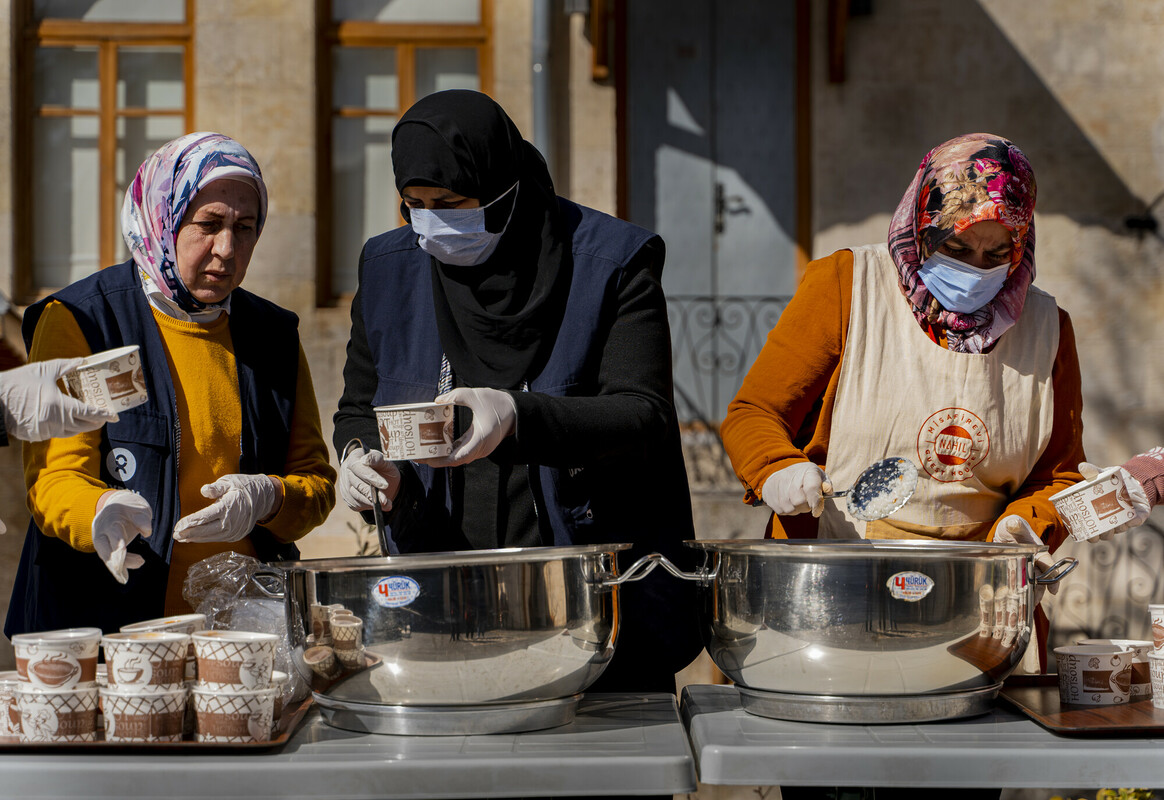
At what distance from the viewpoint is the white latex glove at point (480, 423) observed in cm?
197

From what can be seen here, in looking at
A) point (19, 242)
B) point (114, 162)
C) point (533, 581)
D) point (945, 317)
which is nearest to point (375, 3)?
point (114, 162)

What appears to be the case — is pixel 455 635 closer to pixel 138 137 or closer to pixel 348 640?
pixel 348 640

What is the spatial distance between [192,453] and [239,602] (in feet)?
1.44

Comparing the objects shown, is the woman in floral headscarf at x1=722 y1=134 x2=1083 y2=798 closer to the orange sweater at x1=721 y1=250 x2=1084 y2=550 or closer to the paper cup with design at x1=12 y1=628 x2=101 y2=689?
the orange sweater at x1=721 y1=250 x2=1084 y2=550

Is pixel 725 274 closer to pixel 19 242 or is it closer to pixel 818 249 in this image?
pixel 818 249

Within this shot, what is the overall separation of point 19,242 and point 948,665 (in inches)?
263

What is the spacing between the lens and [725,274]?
7.26 metres

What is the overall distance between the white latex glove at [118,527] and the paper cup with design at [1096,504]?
1631 mm

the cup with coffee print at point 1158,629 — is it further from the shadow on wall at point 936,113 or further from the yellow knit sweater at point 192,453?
the shadow on wall at point 936,113

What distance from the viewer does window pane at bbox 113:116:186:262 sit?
23.2ft

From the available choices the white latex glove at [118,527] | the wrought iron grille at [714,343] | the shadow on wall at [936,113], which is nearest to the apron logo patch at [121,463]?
the white latex glove at [118,527]

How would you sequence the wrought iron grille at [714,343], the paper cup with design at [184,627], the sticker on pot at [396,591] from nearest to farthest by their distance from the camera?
the sticker on pot at [396,591], the paper cup with design at [184,627], the wrought iron grille at [714,343]

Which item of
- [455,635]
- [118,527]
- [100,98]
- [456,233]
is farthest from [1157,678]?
[100,98]

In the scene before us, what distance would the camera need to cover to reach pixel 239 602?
2146mm
